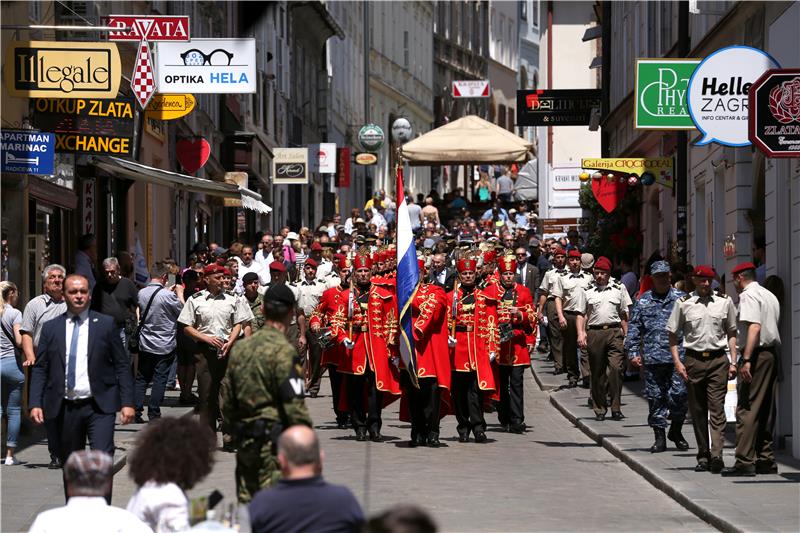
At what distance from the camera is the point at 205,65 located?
24.2 meters

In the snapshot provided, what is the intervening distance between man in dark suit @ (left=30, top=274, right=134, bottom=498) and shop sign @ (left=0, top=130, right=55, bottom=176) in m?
6.46

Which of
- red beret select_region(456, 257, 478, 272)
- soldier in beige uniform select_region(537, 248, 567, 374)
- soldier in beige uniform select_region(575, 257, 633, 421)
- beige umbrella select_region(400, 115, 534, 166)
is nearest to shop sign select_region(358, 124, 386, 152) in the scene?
beige umbrella select_region(400, 115, 534, 166)

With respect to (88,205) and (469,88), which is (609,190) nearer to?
(88,205)

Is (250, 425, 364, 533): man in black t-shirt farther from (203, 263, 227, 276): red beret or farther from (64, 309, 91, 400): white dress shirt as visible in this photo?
(203, 263, 227, 276): red beret

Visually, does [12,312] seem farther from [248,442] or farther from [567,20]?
[567,20]

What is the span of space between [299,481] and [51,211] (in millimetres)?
16318

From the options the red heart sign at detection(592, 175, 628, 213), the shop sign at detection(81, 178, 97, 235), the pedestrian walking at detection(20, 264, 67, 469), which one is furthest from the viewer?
the red heart sign at detection(592, 175, 628, 213)

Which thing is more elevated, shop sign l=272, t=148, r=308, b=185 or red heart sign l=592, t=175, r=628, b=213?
shop sign l=272, t=148, r=308, b=185

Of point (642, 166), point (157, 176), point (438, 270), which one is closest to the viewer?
point (642, 166)

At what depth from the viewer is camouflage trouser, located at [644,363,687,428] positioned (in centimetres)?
1734

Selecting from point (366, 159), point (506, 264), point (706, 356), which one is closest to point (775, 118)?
point (706, 356)

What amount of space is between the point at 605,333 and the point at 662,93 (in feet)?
10.1

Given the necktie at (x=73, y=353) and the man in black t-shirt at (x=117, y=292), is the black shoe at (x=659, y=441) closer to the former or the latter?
the man in black t-shirt at (x=117, y=292)

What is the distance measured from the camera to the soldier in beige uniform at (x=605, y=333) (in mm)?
21000
